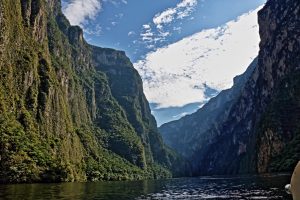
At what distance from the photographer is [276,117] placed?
619 feet

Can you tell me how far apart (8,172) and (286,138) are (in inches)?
4568

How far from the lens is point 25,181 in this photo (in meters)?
140

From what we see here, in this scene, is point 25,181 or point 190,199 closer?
point 190,199

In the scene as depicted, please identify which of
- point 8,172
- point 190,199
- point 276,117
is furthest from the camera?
point 276,117

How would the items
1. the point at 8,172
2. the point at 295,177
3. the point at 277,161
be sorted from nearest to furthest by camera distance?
the point at 295,177, the point at 8,172, the point at 277,161

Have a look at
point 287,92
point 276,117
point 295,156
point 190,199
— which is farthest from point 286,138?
point 190,199

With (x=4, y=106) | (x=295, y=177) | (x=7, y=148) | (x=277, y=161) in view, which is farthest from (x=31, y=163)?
(x=295, y=177)

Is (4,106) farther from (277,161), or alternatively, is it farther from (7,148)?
(277,161)

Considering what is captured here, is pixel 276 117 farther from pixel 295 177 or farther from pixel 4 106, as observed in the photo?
pixel 295 177

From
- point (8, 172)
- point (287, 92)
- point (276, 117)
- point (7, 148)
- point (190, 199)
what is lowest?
point (190, 199)

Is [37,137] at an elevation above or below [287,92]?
below

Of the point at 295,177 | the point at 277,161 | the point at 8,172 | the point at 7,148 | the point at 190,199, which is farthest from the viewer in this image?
the point at 277,161

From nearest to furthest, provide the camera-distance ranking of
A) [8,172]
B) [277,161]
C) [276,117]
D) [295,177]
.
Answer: [295,177]
[8,172]
[277,161]
[276,117]

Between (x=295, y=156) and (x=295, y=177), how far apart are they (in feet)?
470
